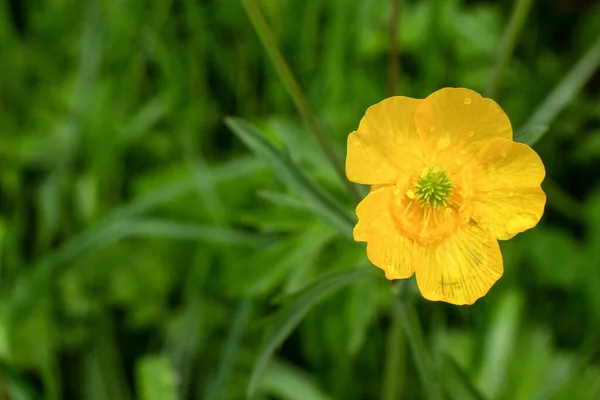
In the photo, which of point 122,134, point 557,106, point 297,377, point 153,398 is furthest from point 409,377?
point 122,134

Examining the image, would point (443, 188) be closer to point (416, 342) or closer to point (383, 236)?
point (383, 236)

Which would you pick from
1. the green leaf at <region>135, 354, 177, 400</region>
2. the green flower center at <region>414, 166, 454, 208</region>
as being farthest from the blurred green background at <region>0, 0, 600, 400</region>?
the green flower center at <region>414, 166, 454, 208</region>

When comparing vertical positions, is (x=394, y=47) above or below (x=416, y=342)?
above

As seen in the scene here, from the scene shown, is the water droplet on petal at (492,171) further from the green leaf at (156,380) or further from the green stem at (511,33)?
the green leaf at (156,380)

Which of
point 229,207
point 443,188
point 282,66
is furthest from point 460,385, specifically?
point 229,207

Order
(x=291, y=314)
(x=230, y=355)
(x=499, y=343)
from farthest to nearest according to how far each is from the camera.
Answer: (x=499, y=343)
(x=230, y=355)
(x=291, y=314)

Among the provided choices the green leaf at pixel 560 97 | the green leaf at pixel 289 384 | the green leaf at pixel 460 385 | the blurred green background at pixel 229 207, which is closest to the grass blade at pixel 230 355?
the blurred green background at pixel 229 207
